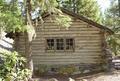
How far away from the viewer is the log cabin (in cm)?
2314

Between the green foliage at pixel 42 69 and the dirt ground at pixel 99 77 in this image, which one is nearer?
the dirt ground at pixel 99 77

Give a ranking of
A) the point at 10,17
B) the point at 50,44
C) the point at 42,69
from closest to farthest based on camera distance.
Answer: the point at 10,17 < the point at 42,69 < the point at 50,44

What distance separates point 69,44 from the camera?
2333 centimetres

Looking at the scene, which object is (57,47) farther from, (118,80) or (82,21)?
(118,80)

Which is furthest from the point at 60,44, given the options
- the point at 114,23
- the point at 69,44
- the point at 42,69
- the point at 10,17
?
the point at 114,23

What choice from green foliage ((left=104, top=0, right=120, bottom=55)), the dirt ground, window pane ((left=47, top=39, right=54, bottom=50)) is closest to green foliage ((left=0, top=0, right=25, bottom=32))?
the dirt ground

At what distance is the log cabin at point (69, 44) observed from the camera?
75.9 feet

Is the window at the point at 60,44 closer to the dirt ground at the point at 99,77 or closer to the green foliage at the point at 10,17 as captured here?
the dirt ground at the point at 99,77

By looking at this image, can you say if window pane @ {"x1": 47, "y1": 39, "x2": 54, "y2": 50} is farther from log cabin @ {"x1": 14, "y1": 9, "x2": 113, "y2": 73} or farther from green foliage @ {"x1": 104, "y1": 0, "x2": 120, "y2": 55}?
green foliage @ {"x1": 104, "y1": 0, "x2": 120, "y2": 55}

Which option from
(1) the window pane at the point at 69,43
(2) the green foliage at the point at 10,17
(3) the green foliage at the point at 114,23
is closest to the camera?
(2) the green foliage at the point at 10,17

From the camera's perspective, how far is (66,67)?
2267 cm

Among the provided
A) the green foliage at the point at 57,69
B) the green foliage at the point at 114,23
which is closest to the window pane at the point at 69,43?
the green foliage at the point at 57,69

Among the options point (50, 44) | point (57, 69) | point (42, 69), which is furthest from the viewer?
point (50, 44)

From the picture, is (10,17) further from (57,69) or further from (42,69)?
(57,69)
